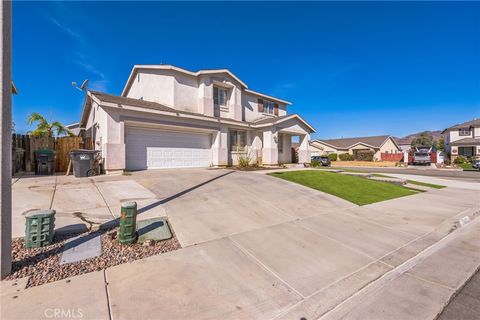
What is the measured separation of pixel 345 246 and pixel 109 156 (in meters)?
10.3

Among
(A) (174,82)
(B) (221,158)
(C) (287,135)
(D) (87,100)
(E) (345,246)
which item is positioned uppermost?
(A) (174,82)

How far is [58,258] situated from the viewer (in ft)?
10.6

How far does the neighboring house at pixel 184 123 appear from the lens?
1069 centimetres

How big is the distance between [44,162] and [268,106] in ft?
57.3

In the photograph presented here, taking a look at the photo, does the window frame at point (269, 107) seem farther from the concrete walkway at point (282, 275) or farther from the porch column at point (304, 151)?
the concrete walkway at point (282, 275)

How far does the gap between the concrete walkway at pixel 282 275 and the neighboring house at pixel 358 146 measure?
4072cm

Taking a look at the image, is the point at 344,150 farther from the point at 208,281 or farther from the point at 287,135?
the point at 208,281

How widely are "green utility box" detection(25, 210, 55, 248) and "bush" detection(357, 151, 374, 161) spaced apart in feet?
144

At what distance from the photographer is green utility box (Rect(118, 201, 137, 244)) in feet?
12.3

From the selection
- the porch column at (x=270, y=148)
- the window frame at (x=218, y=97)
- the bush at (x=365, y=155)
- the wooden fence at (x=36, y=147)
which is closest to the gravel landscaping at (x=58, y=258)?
the wooden fence at (x=36, y=147)

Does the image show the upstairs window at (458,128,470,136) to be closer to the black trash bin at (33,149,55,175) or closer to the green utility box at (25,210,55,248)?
the green utility box at (25,210,55,248)

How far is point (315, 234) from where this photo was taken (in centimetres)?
470

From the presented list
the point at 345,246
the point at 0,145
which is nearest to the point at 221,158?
the point at 345,246

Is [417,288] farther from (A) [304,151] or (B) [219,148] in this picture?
(A) [304,151]
